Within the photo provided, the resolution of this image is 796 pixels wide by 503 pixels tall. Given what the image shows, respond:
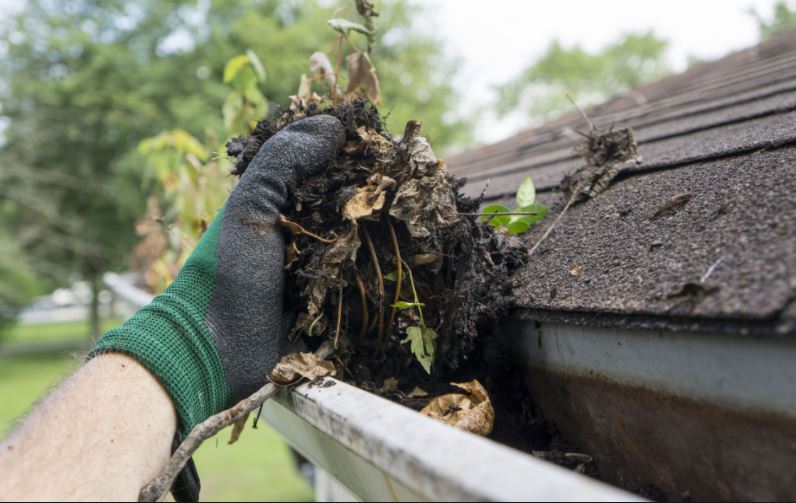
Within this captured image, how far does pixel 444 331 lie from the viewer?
114 cm

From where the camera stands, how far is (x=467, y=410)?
3.40 ft

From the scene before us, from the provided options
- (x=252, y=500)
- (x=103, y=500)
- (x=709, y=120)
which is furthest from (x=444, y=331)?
(x=252, y=500)

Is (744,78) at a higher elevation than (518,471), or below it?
higher

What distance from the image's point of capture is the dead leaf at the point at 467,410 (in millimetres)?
1011

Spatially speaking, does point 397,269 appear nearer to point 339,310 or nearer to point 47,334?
point 339,310

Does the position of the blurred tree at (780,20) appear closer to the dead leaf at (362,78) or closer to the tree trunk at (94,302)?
the dead leaf at (362,78)

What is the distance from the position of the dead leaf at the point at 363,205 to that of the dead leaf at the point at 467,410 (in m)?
0.37

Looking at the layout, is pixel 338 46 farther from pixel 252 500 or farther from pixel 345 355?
pixel 252 500

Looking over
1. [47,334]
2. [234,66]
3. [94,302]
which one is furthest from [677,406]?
[47,334]

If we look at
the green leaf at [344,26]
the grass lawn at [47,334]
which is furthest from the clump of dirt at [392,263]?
the grass lawn at [47,334]

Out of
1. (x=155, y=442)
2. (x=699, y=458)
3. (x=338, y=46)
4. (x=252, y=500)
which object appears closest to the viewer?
(x=699, y=458)

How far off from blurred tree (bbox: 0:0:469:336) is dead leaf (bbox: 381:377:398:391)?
12203mm

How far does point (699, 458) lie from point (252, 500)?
18.3 feet

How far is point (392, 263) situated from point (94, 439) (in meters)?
0.61
